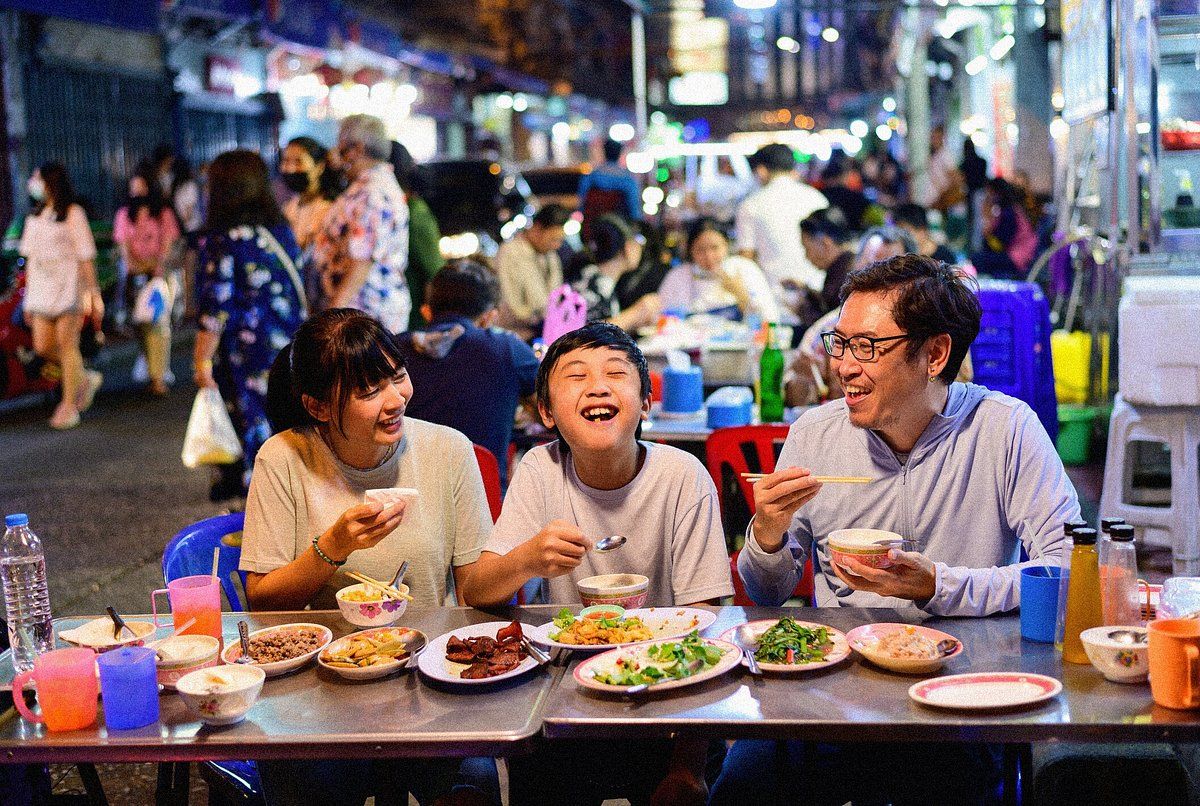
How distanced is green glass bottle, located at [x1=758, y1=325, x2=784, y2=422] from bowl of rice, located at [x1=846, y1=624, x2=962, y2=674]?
299cm

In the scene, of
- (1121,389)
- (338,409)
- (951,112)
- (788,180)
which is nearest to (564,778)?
(338,409)

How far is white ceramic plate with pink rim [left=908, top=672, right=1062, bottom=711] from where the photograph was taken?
2.36m

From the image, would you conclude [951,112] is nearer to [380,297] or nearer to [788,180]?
[788,180]

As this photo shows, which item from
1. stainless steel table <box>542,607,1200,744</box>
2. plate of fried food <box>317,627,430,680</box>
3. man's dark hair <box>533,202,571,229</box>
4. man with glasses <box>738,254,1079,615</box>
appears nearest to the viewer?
stainless steel table <box>542,607,1200,744</box>

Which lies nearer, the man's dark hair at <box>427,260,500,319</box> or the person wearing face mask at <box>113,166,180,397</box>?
the man's dark hair at <box>427,260,500,319</box>

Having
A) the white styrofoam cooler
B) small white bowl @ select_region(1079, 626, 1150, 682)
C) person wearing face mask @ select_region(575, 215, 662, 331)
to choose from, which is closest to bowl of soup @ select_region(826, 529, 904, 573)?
small white bowl @ select_region(1079, 626, 1150, 682)

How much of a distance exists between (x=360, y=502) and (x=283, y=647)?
66cm

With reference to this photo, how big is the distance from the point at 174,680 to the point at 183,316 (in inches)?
699

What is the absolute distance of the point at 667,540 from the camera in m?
3.36

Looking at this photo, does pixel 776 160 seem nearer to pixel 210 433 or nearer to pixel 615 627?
pixel 210 433

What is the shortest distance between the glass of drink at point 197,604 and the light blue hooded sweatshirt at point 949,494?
1262mm

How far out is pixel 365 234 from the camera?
23.5 ft

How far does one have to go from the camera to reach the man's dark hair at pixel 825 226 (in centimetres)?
782

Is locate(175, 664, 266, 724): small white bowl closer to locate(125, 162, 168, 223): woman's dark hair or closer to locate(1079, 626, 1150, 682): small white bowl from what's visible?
locate(1079, 626, 1150, 682): small white bowl
